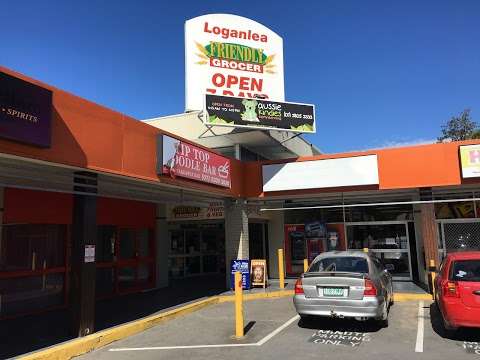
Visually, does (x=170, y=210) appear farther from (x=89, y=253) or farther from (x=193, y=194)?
(x=89, y=253)

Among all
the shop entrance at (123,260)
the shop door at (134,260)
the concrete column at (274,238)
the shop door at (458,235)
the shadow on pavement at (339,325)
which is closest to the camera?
the shadow on pavement at (339,325)

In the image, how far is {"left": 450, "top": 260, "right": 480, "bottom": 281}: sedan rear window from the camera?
25.3 feet

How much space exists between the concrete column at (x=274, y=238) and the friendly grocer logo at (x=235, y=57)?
6.36 meters

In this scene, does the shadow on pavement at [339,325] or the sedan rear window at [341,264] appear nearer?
the shadow on pavement at [339,325]

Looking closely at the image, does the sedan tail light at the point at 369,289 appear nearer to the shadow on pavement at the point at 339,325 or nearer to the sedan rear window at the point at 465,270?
the shadow on pavement at the point at 339,325

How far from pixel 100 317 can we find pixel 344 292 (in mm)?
5996

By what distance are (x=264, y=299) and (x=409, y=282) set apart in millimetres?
5696

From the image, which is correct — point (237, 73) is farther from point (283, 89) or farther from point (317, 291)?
point (317, 291)

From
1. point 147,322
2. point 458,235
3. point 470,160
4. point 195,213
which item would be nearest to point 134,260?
point 195,213

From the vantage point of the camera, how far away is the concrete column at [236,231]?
1567 cm

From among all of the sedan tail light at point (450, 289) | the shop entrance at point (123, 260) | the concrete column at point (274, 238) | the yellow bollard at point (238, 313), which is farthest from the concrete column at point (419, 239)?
the shop entrance at point (123, 260)

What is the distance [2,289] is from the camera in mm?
10719

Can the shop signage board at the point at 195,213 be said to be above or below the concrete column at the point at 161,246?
above

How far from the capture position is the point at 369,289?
332 inches
